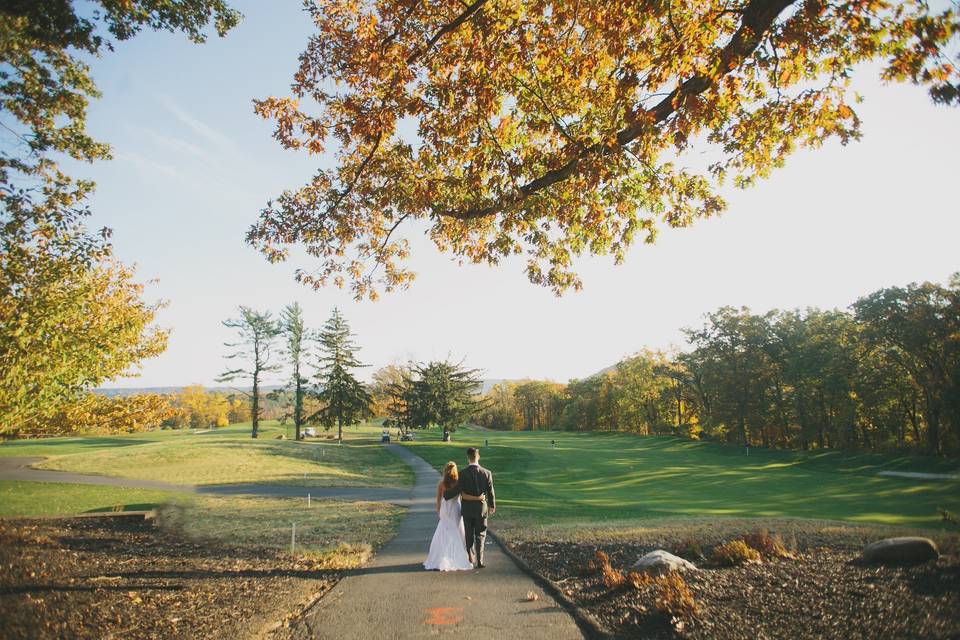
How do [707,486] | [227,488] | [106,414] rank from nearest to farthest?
1. [106,414]
2. [227,488]
3. [707,486]

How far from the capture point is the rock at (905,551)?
6.19 meters

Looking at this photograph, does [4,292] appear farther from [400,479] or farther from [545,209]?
[400,479]

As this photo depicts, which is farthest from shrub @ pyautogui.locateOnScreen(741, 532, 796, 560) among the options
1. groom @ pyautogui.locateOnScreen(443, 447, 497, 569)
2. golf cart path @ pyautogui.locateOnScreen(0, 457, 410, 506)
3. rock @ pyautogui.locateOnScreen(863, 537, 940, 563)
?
golf cart path @ pyautogui.locateOnScreen(0, 457, 410, 506)

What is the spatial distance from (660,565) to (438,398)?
39.9 m

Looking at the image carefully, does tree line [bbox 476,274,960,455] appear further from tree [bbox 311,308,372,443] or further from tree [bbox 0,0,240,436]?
tree [bbox 0,0,240,436]

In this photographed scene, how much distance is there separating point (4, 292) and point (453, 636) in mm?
9990

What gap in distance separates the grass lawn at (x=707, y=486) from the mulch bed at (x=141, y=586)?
22.3 feet

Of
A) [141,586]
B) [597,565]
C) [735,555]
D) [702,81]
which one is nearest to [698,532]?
[735,555]

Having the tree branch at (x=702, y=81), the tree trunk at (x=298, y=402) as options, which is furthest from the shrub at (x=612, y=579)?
the tree trunk at (x=298, y=402)

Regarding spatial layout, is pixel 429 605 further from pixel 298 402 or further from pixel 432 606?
pixel 298 402

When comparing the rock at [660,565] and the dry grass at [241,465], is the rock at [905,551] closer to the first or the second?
the rock at [660,565]

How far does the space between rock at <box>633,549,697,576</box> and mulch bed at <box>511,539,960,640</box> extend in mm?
200

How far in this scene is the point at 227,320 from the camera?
52.8 m

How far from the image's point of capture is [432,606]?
20.8ft
